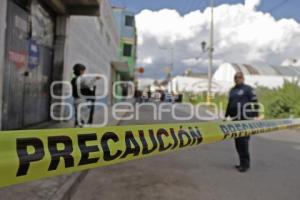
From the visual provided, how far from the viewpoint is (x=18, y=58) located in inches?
348

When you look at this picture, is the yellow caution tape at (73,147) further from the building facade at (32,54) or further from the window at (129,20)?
the window at (129,20)

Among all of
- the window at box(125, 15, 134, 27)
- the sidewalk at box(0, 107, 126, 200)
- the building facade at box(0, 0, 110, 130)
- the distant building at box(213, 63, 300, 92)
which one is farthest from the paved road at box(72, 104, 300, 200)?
the distant building at box(213, 63, 300, 92)

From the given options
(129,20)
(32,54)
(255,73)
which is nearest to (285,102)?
(32,54)

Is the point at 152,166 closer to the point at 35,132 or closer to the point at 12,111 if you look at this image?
the point at 12,111

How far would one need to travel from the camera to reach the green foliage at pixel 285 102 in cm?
2053

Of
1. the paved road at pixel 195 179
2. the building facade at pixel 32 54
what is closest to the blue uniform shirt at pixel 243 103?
the paved road at pixel 195 179

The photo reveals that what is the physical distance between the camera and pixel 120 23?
51438mm

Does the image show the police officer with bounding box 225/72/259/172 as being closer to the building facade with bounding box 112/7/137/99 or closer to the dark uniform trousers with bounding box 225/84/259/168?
the dark uniform trousers with bounding box 225/84/259/168

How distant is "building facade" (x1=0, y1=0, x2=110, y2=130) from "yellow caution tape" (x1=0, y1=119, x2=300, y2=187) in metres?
4.47

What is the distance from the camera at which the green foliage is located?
20531 millimetres

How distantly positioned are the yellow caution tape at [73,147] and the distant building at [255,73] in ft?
197

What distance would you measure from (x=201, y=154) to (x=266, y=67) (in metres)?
70.5

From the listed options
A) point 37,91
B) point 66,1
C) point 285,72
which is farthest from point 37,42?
point 285,72

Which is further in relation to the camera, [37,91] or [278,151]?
[37,91]
